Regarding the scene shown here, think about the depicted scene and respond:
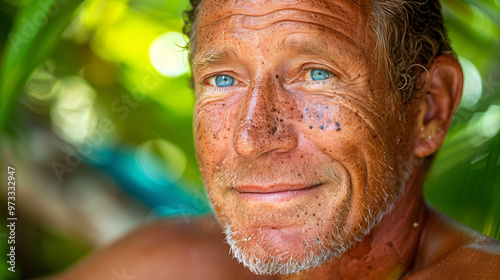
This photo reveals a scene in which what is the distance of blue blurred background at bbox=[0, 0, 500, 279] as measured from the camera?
3115mm

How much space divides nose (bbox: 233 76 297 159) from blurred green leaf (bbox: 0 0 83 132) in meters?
0.87

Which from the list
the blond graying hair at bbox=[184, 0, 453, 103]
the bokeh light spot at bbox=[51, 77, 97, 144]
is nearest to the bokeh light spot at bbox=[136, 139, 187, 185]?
the bokeh light spot at bbox=[51, 77, 97, 144]

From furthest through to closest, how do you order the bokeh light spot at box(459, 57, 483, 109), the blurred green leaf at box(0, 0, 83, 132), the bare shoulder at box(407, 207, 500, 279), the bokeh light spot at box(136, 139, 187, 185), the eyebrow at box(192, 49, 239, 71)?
the bokeh light spot at box(136, 139, 187, 185)
the bokeh light spot at box(459, 57, 483, 109)
the blurred green leaf at box(0, 0, 83, 132)
the eyebrow at box(192, 49, 239, 71)
the bare shoulder at box(407, 207, 500, 279)

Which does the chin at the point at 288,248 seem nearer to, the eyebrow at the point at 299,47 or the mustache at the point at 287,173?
the mustache at the point at 287,173

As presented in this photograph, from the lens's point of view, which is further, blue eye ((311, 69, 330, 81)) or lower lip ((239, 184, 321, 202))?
blue eye ((311, 69, 330, 81))

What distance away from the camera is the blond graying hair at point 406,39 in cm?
172

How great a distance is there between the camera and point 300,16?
1.63 m

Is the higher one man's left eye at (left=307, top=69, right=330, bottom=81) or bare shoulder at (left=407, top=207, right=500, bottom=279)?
man's left eye at (left=307, top=69, right=330, bottom=81)

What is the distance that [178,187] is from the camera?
345 cm

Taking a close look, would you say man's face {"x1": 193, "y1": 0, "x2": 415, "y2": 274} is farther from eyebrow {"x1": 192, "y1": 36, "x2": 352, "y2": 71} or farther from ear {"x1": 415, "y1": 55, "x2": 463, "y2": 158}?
ear {"x1": 415, "y1": 55, "x2": 463, "y2": 158}

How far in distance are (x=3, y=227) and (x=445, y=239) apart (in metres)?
2.09

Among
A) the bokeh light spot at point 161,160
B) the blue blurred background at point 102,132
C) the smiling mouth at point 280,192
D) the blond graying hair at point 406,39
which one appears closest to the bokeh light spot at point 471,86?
the blue blurred background at point 102,132

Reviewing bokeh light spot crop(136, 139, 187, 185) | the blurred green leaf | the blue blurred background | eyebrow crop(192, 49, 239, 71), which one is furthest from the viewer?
bokeh light spot crop(136, 139, 187, 185)

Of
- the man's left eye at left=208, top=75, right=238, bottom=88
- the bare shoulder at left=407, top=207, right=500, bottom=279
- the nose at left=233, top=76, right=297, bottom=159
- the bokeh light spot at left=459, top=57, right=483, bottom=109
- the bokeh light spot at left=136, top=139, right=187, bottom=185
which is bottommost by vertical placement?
the bokeh light spot at left=136, top=139, right=187, bottom=185
